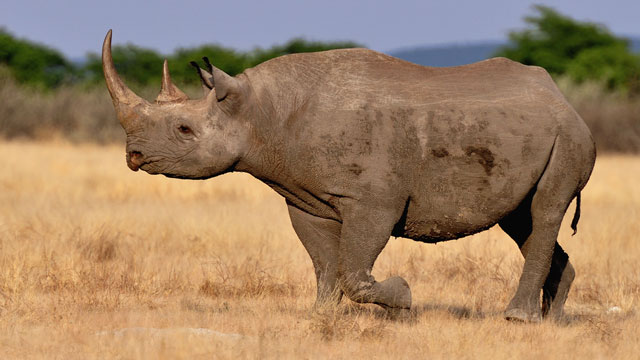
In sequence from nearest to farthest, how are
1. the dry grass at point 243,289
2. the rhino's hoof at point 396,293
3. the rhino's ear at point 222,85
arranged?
the dry grass at point 243,289 < the rhino's ear at point 222,85 < the rhino's hoof at point 396,293

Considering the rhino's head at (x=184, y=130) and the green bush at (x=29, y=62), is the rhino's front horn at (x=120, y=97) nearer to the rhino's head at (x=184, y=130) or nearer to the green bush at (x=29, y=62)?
the rhino's head at (x=184, y=130)

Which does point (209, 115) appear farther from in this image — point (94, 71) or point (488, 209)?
point (94, 71)

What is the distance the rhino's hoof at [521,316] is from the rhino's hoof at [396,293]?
2.63 ft

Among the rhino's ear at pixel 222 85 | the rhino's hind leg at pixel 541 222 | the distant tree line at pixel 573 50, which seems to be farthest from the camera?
the distant tree line at pixel 573 50

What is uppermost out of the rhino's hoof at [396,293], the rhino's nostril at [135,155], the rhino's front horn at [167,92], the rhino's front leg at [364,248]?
the rhino's front horn at [167,92]

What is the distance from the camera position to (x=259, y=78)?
23.6 feet

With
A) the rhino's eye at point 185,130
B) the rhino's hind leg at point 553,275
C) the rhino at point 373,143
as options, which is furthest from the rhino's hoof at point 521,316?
the rhino's eye at point 185,130

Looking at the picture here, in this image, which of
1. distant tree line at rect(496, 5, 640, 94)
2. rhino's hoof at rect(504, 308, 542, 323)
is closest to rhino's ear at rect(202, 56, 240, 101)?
rhino's hoof at rect(504, 308, 542, 323)

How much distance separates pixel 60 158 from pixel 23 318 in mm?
13524

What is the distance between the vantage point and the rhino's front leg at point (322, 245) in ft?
24.7

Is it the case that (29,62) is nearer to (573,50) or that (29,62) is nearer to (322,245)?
(573,50)

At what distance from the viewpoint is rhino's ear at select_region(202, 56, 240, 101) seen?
6.88 m

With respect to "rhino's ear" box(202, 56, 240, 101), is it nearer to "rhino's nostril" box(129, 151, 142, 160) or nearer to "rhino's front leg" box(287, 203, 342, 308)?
"rhino's nostril" box(129, 151, 142, 160)

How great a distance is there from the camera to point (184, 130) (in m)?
6.98
